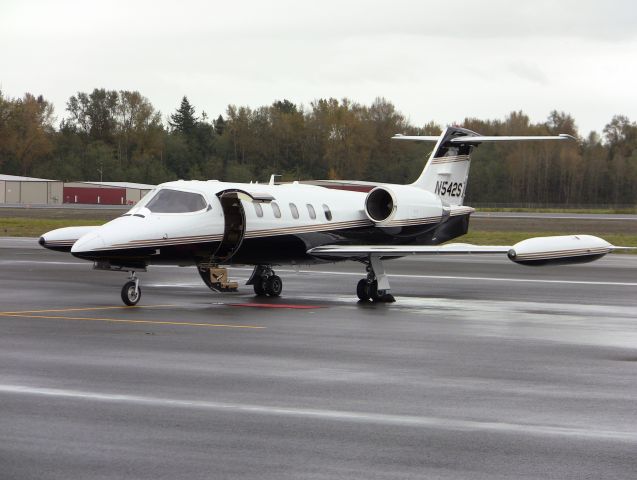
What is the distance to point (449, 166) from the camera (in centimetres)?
2889

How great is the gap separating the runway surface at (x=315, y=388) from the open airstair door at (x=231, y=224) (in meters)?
1.01

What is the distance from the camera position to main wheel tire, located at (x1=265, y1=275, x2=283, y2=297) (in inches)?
948

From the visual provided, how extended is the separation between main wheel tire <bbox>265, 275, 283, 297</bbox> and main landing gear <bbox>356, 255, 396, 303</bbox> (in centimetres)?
196

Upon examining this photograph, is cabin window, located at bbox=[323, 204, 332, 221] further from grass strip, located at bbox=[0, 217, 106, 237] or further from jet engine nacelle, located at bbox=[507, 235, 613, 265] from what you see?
grass strip, located at bbox=[0, 217, 106, 237]

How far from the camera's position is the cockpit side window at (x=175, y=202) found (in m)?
21.7

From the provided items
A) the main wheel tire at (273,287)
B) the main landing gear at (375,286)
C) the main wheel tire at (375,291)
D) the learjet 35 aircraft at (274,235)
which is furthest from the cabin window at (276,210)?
the main wheel tire at (375,291)

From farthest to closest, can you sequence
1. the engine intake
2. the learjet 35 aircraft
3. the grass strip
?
the grass strip → the engine intake → the learjet 35 aircraft

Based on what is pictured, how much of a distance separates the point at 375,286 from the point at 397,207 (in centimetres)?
317

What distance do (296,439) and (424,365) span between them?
15.7ft

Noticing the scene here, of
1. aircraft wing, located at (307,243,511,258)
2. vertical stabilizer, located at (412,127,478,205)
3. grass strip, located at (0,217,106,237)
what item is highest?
vertical stabilizer, located at (412,127,478,205)

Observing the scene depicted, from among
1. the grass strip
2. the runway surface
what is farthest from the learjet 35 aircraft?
the grass strip

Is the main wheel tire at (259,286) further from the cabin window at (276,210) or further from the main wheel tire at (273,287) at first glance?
the cabin window at (276,210)

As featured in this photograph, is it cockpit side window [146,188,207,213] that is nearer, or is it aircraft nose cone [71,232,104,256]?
aircraft nose cone [71,232,104,256]

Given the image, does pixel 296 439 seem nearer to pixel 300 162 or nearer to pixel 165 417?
pixel 165 417
